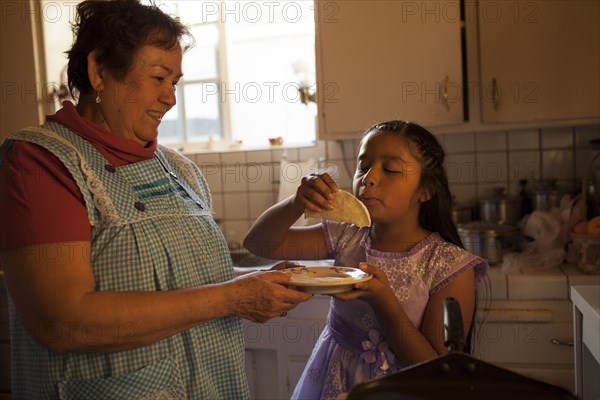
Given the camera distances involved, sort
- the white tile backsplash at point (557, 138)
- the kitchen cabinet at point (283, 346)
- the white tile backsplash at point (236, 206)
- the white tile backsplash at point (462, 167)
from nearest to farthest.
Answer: the kitchen cabinet at point (283, 346) < the white tile backsplash at point (557, 138) < the white tile backsplash at point (462, 167) < the white tile backsplash at point (236, 206)

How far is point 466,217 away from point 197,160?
134cm

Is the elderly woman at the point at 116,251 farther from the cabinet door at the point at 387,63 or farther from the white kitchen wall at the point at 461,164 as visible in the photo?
the white kitchen wall at the point at 461,164

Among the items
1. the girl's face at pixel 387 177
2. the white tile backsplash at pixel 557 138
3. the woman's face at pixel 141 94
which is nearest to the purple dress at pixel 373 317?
the girl's face at pixel 387 177

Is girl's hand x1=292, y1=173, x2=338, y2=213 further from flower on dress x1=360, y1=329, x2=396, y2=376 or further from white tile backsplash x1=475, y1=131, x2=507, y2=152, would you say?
white tile backsplash x1=475, y1=131, x2=507, y2=152

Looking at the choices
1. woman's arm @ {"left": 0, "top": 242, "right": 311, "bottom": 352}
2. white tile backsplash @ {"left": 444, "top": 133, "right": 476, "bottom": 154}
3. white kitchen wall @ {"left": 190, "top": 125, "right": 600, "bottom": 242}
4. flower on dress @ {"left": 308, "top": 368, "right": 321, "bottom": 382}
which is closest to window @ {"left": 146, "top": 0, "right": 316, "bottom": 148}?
white kitchen wall @ {"left": 190, "top": 125, "right": 600, "bottom": 242}

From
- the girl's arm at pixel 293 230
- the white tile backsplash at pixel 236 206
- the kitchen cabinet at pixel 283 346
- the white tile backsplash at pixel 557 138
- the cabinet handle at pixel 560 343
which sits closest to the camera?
the girl's arm at pixel 293 230

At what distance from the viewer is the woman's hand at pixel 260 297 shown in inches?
39.0

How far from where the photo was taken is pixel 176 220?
1084 mm

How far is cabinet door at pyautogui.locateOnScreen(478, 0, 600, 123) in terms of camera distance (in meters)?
2.00

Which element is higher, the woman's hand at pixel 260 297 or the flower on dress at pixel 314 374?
the woman's hand at pixel 260 297

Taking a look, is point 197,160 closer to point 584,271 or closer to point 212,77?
point 212,77

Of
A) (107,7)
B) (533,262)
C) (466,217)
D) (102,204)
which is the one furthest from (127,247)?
(466,217)

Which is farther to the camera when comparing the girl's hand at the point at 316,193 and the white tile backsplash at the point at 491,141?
the white tile backsplash at the point at 491,141

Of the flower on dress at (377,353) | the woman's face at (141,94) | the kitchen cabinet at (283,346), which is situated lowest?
the kitchen cabinet at (283,346)
